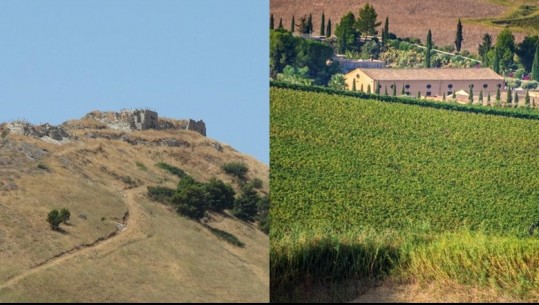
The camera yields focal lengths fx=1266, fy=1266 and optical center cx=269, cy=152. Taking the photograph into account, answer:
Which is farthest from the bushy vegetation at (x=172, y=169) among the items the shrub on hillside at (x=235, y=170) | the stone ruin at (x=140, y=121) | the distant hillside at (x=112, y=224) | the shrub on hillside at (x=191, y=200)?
the shrub on hillside at (x=191, y=200)

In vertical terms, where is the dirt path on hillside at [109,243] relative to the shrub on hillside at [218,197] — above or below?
below

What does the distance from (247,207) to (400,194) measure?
41.0ft

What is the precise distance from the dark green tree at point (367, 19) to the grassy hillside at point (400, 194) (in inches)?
28.1

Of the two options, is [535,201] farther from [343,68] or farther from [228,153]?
[228,153]

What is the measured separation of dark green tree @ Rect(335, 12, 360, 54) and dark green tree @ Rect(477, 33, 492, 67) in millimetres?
1325

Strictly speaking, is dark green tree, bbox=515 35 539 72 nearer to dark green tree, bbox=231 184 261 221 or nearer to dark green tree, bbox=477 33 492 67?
dark green tree, bbox=477 33 492 67

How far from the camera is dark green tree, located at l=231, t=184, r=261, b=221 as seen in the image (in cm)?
2469

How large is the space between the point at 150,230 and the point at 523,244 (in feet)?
46.2

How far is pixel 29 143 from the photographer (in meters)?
33.1

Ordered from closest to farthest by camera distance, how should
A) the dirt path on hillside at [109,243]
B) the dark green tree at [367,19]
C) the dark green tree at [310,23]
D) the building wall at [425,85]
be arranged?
the dark green tree at [310,23] < the dark green tree at [367,19] < the building wall at [425,85] < the dirt path on hillside at [109,243]

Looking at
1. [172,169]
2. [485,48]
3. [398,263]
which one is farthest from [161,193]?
[398,263]

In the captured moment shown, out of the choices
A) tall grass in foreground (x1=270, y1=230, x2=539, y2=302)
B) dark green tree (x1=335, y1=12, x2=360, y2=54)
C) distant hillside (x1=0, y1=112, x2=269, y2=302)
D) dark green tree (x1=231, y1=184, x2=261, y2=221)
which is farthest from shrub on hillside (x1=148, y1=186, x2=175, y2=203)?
tall grass in foreground (x1=270, y1=230, x2=539, y2=302)

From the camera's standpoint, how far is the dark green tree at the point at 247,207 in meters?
24.7

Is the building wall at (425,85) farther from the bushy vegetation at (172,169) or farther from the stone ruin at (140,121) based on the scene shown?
the stone ruin at (140,121)
